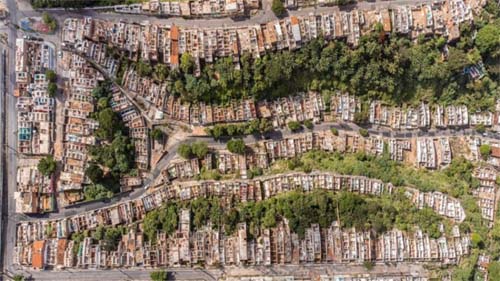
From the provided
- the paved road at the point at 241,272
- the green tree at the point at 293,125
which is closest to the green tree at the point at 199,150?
the green tree at the point at 293,125

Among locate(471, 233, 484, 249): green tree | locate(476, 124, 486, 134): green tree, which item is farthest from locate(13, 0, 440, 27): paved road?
locate(471, 233, 484, 249): green tree

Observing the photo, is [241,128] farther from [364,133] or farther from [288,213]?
[364,133]

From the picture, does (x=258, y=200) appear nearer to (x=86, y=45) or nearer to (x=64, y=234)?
(x=64, y=234)

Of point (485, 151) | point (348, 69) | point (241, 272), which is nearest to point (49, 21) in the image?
point (348, 69)

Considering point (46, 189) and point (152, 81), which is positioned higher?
point (152, 81)

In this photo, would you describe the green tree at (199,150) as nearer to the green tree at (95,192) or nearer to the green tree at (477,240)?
the green tree at (95,192)

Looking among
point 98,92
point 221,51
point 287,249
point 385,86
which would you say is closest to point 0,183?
point 98,92
